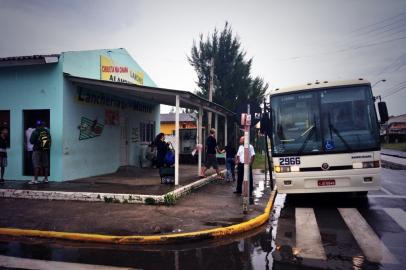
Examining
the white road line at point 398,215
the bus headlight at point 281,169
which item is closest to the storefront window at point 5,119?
the bus headlight at point 281,169

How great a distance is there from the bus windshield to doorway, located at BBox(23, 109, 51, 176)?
25.9 feet

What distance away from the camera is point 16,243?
6168 millimetres

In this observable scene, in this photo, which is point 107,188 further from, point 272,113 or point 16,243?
point 272,113

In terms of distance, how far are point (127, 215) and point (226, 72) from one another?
22108 millimetres

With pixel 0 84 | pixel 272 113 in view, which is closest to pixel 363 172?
pixel 272 113

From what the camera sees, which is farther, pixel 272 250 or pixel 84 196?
pixel 84 196

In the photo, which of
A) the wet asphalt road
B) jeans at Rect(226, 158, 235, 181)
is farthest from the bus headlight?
jeans at Rect(226, 158, 235, 181)

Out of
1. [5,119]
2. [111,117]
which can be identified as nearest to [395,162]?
[111,117]

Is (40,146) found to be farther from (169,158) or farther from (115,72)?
(115,72)

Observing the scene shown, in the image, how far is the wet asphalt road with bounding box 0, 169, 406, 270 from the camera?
499 centimetres

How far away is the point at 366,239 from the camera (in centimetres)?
612

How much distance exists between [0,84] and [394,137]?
60.0 m

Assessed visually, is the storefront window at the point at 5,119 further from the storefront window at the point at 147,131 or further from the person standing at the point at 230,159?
the person standing at the point at 230,159

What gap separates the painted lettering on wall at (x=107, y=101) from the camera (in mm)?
12727
